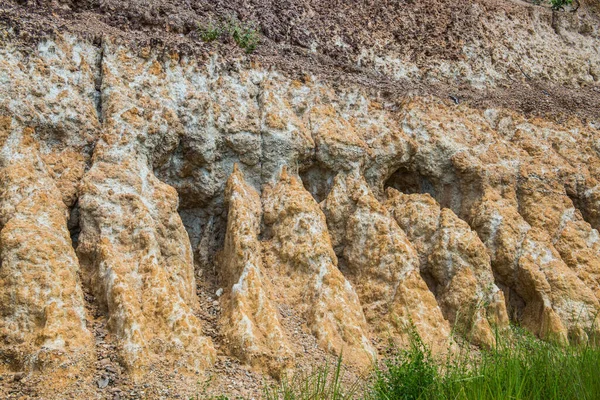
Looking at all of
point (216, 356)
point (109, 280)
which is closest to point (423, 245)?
point (216, 356)

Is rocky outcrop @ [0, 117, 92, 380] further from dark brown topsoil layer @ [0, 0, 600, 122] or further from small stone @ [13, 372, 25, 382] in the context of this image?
dark brown topsoil layer @ [0, 0, 600, 122]

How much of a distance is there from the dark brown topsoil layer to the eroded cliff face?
34cm

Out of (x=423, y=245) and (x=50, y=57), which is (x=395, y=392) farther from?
(x=50, y=57)

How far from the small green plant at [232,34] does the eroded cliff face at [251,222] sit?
74 cm

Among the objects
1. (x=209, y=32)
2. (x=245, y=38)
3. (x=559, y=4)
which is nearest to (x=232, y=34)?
(x=245, y=38)

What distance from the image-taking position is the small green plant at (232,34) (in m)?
11.0

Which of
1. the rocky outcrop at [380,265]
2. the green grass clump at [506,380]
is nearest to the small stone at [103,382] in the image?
the green grass clump at [506,380]

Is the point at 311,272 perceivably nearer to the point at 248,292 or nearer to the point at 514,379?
the point at 248,292

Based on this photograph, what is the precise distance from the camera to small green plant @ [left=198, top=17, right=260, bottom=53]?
11.0 m

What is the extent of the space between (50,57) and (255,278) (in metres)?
4.30

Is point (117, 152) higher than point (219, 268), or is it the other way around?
point (117, 152)

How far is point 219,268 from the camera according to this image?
28.5ft

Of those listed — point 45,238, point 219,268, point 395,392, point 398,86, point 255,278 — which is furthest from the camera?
point 398,86

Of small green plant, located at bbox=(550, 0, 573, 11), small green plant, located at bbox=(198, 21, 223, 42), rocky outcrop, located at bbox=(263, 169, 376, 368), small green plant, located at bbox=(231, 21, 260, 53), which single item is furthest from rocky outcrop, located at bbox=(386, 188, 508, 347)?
small green plant, located at bbox=(550, 0, 573, 11)
